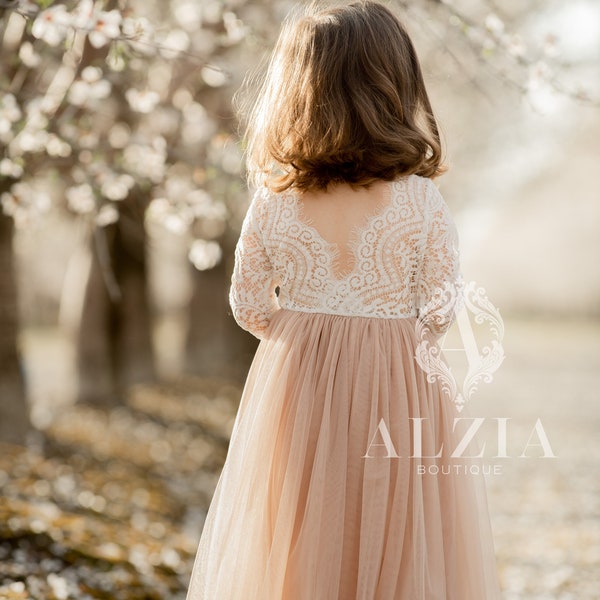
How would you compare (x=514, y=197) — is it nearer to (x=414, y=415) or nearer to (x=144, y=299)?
(x=144, y=299)

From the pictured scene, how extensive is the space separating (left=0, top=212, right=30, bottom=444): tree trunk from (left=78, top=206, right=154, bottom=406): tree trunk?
1694 mm

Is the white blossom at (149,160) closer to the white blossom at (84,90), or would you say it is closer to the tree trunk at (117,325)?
the white blossom at (84,90)

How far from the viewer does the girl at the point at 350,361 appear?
2156 millimetres

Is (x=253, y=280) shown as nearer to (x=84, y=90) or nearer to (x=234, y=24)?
(x=234, y=24)

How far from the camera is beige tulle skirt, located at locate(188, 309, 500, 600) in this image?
2170 mm

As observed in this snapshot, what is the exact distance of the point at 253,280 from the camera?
7.75ft

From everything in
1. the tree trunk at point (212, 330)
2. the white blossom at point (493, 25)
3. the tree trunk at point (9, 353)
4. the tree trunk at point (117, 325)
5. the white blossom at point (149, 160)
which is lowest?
the tree trunk at point (9, 353)

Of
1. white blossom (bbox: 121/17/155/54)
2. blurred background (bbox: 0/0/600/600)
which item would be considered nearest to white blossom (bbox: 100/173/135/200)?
blurred background (bbox: 0/0/600/600)

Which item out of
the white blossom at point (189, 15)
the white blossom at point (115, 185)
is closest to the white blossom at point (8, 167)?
the white blossom at point (115, 185)

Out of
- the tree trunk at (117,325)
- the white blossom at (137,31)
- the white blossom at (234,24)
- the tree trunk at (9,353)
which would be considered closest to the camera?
the white blossom at (137,31)

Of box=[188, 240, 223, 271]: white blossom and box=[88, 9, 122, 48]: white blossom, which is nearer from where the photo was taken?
box=[88, 9, 122, 48]: white blossom

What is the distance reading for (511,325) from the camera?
926 inches

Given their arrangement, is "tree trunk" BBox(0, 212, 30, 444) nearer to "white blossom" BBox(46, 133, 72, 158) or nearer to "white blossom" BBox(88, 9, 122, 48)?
"white blossom" BBox(46, 133, 72, 158)

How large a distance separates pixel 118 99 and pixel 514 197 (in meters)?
19.6
